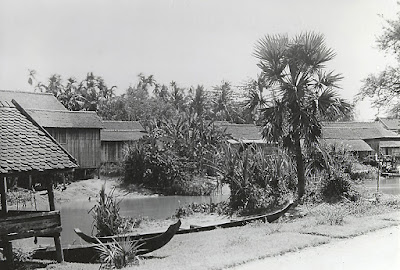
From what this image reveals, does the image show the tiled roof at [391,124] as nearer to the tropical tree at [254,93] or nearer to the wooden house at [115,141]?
the wooden house at [115,141]

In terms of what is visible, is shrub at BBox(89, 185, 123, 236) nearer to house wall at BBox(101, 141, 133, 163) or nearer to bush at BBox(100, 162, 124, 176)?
bush at BBox(100, 162, 124, 176)

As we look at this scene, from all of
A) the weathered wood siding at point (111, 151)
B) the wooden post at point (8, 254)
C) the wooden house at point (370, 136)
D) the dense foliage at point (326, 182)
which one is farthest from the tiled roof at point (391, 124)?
the wooden post at point (8, 254)

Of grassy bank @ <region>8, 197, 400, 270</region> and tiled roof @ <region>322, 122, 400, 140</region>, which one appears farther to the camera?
tiled roof @ <region>322, 122, 400, 140</region>

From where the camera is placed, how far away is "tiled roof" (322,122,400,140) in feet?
162

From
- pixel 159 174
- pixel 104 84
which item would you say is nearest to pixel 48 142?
pixel 159 174

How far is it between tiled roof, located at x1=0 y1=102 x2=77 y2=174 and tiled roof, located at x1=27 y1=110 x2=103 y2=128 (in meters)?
19.7

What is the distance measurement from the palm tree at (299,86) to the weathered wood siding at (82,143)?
59.8ft

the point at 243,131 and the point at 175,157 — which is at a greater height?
the point at 243,131

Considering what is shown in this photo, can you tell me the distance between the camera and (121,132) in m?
40.7

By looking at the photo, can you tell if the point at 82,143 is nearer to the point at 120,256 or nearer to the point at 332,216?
the point at 332,216

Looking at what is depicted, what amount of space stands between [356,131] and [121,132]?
2504 cm

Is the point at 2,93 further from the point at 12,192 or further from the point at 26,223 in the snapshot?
the point at 26,223

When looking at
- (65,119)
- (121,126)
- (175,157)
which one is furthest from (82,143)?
(121,126)

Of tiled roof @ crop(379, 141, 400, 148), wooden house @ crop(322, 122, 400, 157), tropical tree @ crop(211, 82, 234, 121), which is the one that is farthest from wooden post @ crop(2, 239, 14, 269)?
tropical tree @ crop(211, 82, 234, 121)
